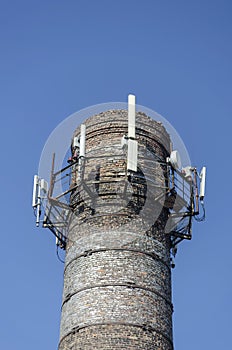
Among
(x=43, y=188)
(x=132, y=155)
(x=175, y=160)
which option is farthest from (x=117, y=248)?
(x=175, y=160)

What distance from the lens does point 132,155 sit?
19.9m

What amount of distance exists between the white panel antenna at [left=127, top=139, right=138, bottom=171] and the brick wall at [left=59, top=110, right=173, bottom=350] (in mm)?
470

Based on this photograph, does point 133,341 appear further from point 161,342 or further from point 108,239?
point 108,239

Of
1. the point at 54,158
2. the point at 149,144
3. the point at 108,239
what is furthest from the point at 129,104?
the point at 108,239

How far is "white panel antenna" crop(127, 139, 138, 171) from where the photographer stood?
65.1 feet

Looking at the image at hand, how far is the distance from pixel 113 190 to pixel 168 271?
9.67ft

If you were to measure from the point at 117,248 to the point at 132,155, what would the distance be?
9.26 ft

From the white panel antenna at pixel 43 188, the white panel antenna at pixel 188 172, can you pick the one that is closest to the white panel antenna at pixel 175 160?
the white panel antenna at pixel 188 172

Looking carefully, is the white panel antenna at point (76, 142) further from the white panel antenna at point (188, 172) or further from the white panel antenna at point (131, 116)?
the white panel antenna at point (188, 172)

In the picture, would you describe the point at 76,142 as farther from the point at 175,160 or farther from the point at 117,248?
the point at 117,248

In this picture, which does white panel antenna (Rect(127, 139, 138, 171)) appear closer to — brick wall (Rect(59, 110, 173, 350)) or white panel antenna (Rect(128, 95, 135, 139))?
white panel antenna (Rect(128, 95, 135, 139))

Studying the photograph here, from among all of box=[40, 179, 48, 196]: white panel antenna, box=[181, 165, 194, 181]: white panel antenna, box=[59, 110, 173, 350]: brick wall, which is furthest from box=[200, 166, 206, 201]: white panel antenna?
box=[40, 179, 48, 196]: white panel antenna

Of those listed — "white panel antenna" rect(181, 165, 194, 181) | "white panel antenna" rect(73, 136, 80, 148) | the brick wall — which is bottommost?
the brick wall

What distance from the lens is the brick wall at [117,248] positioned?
18.0m
